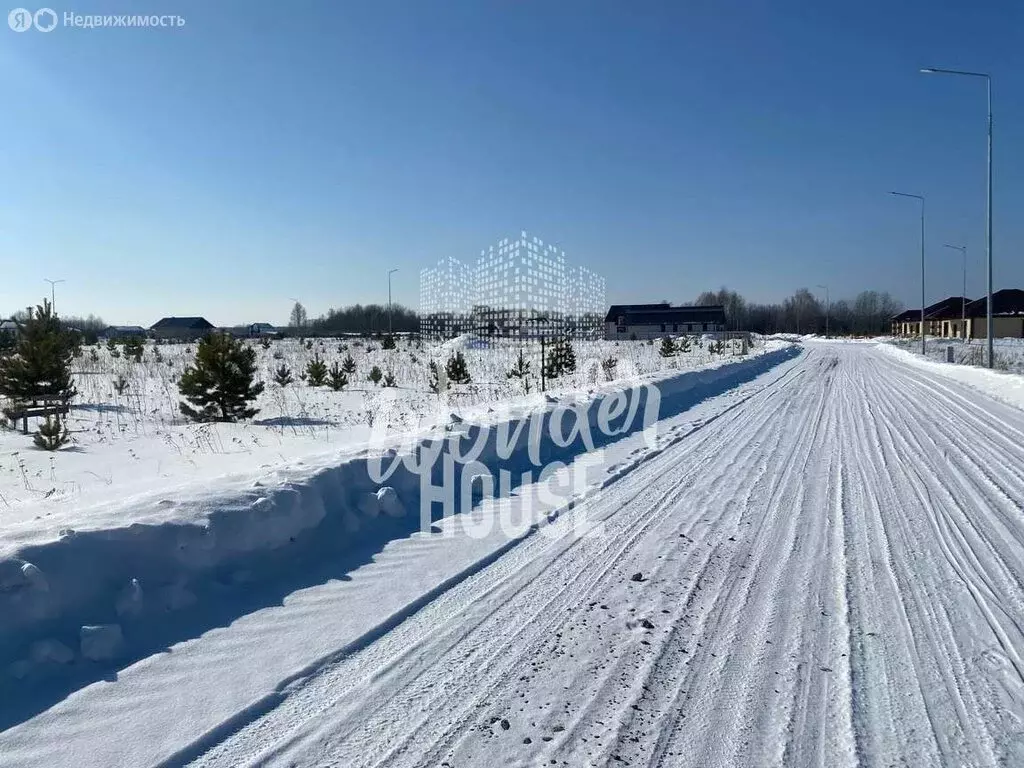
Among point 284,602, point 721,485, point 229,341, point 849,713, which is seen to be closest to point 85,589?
point 284,602

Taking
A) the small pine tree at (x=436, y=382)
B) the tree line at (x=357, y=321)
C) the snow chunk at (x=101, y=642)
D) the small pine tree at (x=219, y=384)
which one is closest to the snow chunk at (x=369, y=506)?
the snow chunk at (x=101, y=642)

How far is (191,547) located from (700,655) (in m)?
3.51

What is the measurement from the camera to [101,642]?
3588 millimetres

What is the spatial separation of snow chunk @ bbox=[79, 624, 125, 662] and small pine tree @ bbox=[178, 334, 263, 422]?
35.3 feet

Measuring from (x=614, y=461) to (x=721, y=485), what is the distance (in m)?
1.79

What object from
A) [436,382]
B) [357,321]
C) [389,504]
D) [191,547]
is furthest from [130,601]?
[357,321]

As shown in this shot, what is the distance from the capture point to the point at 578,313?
23.7m

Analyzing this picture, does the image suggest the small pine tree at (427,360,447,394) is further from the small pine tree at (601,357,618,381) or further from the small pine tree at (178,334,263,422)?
the small pine tree at (178,334,263,422)

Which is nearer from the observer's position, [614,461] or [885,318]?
[614,461]

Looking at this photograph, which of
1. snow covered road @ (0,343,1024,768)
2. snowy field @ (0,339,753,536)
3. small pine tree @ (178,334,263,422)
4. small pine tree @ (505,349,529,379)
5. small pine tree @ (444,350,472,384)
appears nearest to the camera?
snow covered road @ (0,343,1024,768)

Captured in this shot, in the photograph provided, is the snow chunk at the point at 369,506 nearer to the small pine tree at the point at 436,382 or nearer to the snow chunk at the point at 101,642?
the snow chunk at the point at 101,642

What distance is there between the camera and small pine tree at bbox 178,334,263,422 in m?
13.6

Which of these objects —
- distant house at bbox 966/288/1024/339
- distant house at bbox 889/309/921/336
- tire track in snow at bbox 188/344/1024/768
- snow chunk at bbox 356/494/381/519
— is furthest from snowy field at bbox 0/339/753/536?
distant house at bbox 889/309/921/336

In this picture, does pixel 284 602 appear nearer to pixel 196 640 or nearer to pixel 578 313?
pixel 196 640
